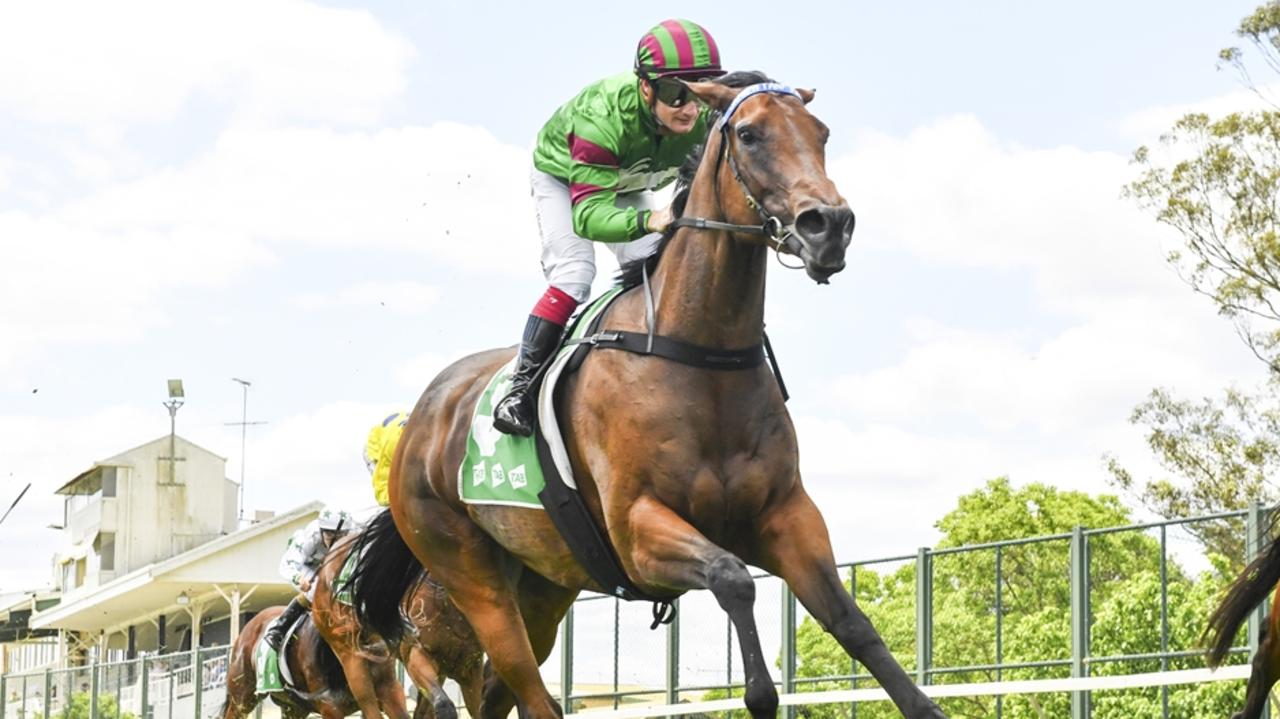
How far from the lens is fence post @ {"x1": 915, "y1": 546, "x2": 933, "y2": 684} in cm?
1320

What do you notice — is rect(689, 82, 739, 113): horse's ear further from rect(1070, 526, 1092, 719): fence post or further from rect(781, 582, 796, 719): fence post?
rect(781, 582, 796, 719): fence post

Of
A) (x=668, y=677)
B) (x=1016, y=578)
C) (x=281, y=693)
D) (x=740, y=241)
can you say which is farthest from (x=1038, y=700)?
(x=740, y=241)

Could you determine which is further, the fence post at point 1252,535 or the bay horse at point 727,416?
the fence post at point 1252,535

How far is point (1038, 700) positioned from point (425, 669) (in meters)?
6.39

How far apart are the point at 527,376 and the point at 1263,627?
11.4 ft

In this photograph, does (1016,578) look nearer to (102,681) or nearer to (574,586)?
(574,586)

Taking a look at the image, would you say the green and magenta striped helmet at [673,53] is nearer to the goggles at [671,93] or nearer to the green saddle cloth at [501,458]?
the goggles at [671,93]

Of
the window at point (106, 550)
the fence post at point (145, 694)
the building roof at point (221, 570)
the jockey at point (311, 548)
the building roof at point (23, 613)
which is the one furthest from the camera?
the building roof at point (23, 613)

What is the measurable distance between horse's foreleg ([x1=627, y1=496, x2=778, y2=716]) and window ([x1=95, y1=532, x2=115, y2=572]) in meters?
53.0

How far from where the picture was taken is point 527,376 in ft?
23.1

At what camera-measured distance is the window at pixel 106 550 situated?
Result: 56.7 metres

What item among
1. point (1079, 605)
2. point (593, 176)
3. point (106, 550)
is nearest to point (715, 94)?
point (593, 176)

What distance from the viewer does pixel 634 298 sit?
6.66 metres

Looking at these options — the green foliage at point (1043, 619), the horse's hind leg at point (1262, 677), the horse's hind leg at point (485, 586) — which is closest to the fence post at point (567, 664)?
the green foliage at point (1043, 619)
